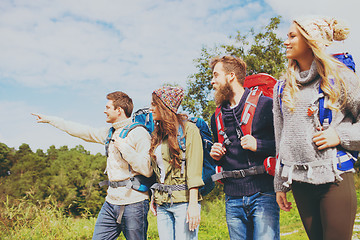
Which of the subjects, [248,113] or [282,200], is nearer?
[282,200]

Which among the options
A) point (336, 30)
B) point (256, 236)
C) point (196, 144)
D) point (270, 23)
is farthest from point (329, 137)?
point (270, 23)

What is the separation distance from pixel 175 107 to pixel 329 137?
5.15 ft

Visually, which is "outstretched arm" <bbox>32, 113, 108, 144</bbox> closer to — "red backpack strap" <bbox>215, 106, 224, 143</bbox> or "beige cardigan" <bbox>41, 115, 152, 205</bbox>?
"beige cardigan" <bbox>41, 115, 152, 205</bbox>

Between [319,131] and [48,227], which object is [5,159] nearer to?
[48,227]

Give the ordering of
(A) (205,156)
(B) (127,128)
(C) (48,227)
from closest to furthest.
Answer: (A) (205,156)
(B) (127,128)
(C) (48,227)

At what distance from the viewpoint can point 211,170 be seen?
9.83 ft

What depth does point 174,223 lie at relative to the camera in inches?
113

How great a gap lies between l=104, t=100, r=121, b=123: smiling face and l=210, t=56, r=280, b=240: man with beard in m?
1.35

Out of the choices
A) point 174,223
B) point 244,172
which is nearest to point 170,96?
point 244,172

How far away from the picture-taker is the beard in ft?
9.17

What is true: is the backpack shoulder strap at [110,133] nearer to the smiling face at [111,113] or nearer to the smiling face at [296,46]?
the smiling face at [111,113]

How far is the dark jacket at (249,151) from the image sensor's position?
2.48 metres

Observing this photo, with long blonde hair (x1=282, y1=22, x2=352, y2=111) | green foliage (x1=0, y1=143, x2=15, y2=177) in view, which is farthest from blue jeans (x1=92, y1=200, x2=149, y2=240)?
green foliage (x1=0, y1=143, x2=15, y2=177)

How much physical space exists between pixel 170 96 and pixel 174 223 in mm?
1185
